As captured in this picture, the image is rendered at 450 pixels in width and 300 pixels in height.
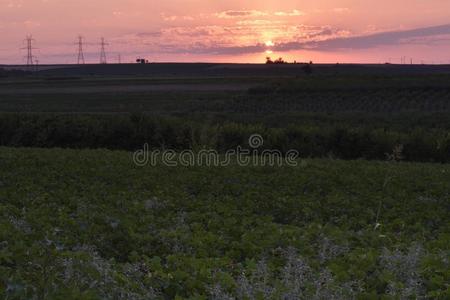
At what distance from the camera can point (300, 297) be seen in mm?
4969

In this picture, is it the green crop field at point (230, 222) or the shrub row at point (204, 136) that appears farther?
the shrub row at point (204, 136)

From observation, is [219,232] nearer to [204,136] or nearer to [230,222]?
[230,222]

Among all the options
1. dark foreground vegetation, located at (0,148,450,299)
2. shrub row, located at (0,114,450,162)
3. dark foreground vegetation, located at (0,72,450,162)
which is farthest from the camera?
dark foreground vegetation, located at (0,72,450,162)

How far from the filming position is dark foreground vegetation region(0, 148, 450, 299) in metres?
5.19

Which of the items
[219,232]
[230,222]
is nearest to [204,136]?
[230,222]

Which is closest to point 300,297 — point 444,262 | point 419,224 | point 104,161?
point 444,262

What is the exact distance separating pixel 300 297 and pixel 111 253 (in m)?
2.95

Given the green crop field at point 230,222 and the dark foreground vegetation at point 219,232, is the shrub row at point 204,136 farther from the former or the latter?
the dark foreground vegetation at point 219,232

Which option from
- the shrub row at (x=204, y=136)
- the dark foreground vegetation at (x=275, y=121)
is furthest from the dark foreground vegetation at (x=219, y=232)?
the shrub row at (x=204, y=136)

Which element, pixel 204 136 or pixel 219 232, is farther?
pixel 204 136

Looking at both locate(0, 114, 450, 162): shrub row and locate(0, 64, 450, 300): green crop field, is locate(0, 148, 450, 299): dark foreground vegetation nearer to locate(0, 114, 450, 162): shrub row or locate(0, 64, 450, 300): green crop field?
locate(0, 64, 450, 300): green crop field

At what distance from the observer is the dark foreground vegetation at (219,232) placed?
5.19 m

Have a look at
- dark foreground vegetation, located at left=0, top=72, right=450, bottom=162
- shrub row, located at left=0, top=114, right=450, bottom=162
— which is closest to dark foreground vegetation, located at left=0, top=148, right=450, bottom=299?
dark foreground vegetation, located at left=0, top=72, right=450, bottom=162

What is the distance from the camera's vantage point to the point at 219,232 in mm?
8023
